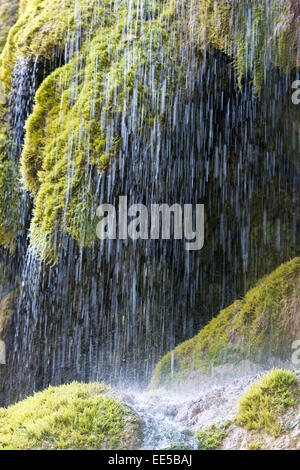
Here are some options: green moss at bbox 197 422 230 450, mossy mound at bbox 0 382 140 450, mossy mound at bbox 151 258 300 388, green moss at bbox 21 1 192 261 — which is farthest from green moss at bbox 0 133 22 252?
green moss at bbox 197 422 230 450

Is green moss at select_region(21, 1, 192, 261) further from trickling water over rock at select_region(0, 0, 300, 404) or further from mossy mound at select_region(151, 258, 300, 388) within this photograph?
mossy mound at select_region(151, 258, 300, 388)

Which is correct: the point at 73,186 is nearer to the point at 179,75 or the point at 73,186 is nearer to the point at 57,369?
the point at 179,75

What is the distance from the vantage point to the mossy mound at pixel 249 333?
182 inches

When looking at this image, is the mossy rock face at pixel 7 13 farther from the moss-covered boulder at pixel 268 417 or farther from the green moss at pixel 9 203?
the moss-covered boulder at pixel 268 417

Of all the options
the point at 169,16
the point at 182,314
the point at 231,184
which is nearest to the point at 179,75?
the point at 169,16

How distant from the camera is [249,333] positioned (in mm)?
4891

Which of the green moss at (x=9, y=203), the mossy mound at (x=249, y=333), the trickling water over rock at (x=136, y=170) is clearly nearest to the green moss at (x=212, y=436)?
the mossy mound at (x=249, y=333)

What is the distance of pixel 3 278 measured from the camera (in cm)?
539

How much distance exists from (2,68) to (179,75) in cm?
212

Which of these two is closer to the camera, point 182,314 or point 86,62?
point 86,62

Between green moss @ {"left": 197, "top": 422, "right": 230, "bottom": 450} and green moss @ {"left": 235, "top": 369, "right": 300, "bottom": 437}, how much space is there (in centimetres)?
13

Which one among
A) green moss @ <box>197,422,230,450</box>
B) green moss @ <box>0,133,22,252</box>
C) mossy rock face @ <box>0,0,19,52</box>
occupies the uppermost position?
mossy rock face @ <box>0,0,19,52</box>

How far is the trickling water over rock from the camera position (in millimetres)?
4594

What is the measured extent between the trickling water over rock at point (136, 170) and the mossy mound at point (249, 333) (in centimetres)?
34
